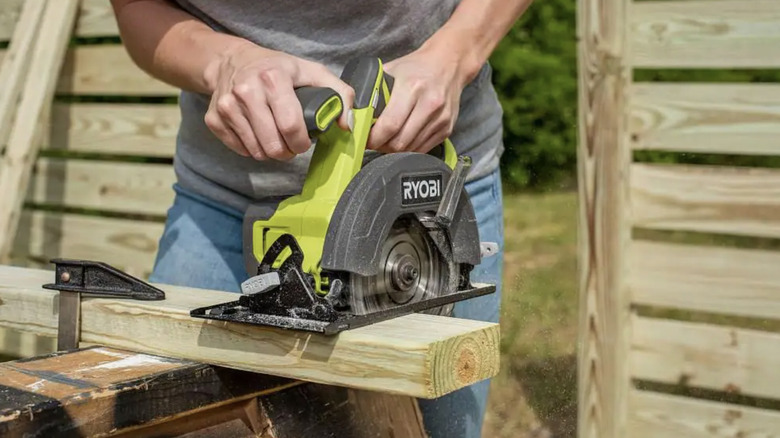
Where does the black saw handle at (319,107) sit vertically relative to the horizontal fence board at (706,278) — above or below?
above

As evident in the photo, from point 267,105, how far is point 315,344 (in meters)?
0.34

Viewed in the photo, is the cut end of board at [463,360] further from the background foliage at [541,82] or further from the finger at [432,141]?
the background foliage at [541,82]

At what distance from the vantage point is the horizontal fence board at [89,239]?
4.20m

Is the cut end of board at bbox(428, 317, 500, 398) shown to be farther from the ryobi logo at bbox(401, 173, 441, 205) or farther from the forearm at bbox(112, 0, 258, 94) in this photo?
the forearm at bbox(112, 0, 258, 94)

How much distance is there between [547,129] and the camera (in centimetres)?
616

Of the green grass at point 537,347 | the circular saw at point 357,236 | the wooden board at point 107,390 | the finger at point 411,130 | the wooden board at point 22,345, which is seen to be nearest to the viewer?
the wooden board at point 107,390

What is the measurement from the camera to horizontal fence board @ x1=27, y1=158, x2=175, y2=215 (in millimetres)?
4148

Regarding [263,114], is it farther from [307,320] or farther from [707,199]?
[707,199]

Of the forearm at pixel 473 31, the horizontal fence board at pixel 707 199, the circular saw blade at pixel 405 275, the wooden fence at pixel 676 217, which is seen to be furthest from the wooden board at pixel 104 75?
the circular saw blade at pixel 405 275

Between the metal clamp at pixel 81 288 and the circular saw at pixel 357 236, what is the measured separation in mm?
189

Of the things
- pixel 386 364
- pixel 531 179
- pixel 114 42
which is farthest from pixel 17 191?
pixel 531 179

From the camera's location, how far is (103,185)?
4312 millimetres

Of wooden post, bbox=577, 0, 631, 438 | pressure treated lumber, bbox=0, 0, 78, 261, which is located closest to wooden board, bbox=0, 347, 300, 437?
wooden post, bbox=577, 0, 631, 438

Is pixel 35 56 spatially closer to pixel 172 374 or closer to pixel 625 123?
pixel 625 123
